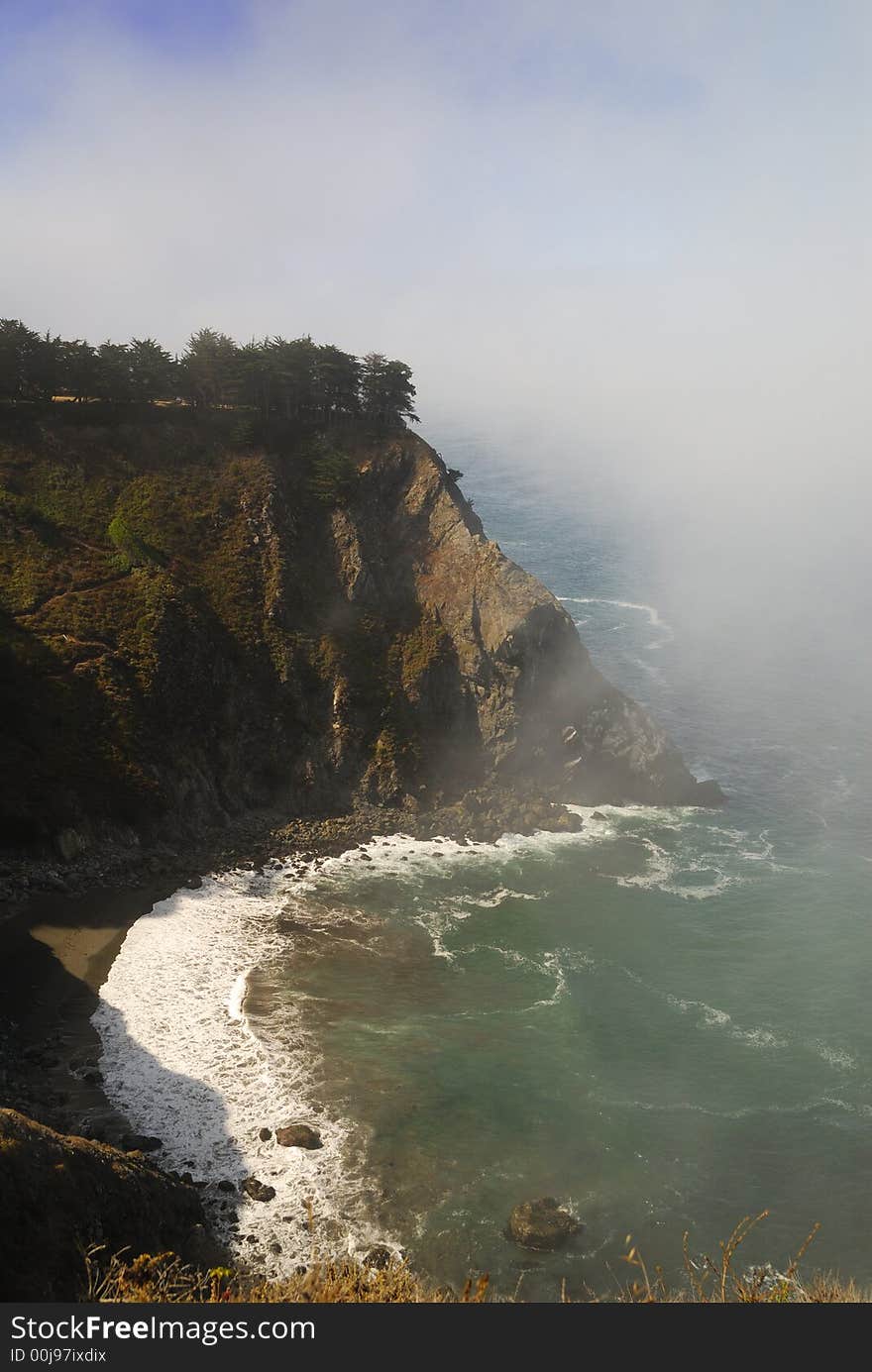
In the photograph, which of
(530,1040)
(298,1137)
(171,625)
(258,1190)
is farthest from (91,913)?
(530,1040)

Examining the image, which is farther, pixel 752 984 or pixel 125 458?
pixel 125 458

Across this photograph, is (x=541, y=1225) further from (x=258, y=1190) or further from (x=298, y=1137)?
(x=258, y=1190)

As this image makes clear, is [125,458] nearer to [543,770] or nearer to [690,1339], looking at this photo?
[543,770]

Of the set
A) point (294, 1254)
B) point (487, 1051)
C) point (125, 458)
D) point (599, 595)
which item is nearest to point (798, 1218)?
point (487, 1051)

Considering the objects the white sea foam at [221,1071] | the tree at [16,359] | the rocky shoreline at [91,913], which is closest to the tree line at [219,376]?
the tree at [16,359]

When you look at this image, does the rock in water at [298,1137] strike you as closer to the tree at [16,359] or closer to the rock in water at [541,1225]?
the rock in water at [541,1225]
